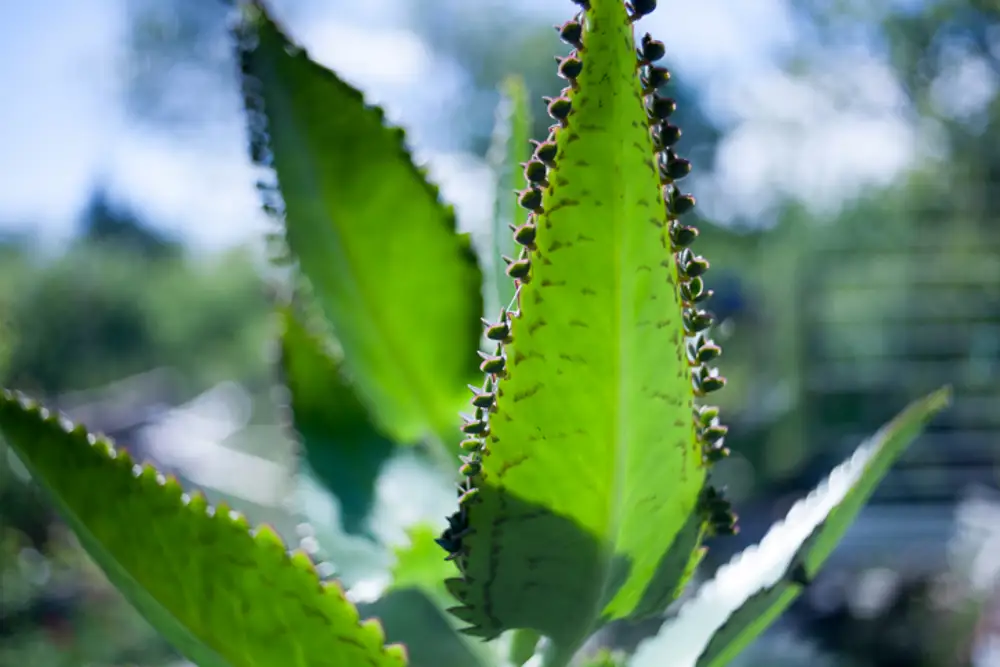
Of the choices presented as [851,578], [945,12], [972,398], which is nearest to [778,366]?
[972,398]

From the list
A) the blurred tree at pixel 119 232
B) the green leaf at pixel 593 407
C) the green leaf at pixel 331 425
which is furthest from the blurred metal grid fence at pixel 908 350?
the blurred tree at pixel 119 232

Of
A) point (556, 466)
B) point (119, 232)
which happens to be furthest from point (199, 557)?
point (119, 232)

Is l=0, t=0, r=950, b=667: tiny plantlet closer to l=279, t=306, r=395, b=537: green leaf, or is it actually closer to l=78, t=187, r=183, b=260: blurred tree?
l=279, t=306, r=395, b=537: green leaf

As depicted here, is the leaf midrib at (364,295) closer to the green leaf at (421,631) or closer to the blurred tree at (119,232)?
the green leaf at (421,631)

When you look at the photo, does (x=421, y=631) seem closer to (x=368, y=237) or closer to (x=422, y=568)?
(x=422, y=568)

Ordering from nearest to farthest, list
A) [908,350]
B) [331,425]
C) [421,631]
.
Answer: [421,631] < [331,425] < [908,350]

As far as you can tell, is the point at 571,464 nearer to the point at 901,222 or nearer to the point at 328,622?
the point at 328,622
